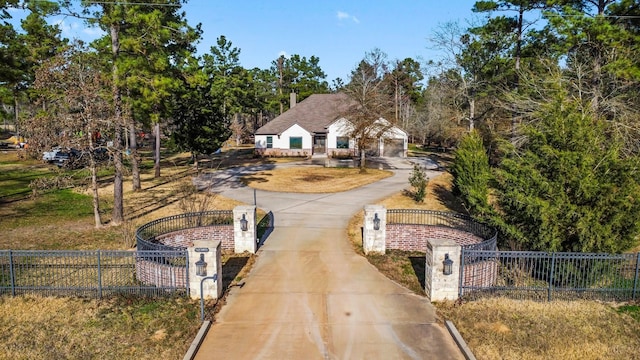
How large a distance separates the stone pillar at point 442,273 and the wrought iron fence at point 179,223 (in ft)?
24.8

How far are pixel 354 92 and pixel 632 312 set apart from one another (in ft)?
86.2

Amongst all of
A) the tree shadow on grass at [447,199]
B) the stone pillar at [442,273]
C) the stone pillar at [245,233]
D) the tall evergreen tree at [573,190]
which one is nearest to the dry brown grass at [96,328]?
the stone pillar at [245,233]

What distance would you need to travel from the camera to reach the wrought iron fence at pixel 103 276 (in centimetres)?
1123

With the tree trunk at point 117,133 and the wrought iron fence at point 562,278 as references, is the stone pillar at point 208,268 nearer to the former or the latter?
the wrought iron fence at point 562,278

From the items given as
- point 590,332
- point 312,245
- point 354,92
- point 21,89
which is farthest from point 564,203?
Answer: point 21,89

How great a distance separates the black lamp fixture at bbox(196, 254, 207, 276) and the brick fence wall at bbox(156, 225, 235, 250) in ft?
15.8

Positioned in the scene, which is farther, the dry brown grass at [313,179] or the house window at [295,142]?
the house window at [295,142]

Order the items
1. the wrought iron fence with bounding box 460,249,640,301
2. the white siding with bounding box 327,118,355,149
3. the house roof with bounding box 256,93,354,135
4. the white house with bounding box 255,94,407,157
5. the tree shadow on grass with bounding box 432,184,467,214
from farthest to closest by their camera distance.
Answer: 1. the house roof with bounding box 256,93,354,135
2. the white house with bounding box 255,94,407,157
3. the white siding with bounding box 327,118,355,149
4. the tree shadow on grass with bounding box 432,184,467,214
5. the wrought iron fence with bounding box 460,249,640,301

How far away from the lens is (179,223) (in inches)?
725

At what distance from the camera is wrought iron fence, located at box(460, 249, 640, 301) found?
37.3 feet

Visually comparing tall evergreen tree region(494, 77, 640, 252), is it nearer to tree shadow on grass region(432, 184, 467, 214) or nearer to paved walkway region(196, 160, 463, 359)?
paved walkway region(196, 160, 463, 359)

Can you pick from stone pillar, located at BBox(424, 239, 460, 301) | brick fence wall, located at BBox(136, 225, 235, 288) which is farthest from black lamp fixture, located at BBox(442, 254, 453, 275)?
brick fence wall, located at BBox(136, 225, 235, 288)

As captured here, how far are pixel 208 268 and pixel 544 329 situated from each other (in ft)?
26.6

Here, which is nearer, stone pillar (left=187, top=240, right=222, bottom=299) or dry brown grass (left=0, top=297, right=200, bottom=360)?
dry brown grass (left=0, top=297, right=200, bottom=360)
